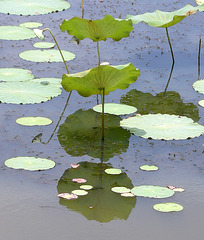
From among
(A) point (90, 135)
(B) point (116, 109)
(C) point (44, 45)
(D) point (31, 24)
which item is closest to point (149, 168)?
(A) point (90, 135)

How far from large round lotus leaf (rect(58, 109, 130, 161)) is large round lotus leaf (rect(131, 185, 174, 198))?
418mm

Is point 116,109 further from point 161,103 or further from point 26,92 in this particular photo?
point 26,92

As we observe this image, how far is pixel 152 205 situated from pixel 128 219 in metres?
0.19

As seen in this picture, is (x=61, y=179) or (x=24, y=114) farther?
(x=24, y=114)

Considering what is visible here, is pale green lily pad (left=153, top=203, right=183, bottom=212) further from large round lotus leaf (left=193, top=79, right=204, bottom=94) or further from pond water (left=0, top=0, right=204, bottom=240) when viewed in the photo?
large round lotus leaf (left=193, top=79, right=204, bottom=94)

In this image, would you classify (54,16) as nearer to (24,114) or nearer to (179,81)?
(179,81)

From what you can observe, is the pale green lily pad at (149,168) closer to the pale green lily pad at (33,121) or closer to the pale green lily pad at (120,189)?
the pale green lily pad at (120,189)

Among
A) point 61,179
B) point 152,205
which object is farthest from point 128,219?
point 61,179

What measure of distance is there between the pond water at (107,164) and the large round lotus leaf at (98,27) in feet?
1.63

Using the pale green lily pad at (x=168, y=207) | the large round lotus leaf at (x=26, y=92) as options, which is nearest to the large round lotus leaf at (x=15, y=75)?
the large round lotus leaf at (x=26, y=92)

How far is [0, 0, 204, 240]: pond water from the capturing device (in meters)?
2.71

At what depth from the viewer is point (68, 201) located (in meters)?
2.94

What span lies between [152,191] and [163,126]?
31.0 inches

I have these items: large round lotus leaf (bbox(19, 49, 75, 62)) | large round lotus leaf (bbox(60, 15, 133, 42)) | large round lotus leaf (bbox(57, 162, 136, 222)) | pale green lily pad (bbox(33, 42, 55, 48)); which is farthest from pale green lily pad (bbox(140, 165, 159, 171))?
pale green lily pad (bbox(33, 42, 55, 48))
